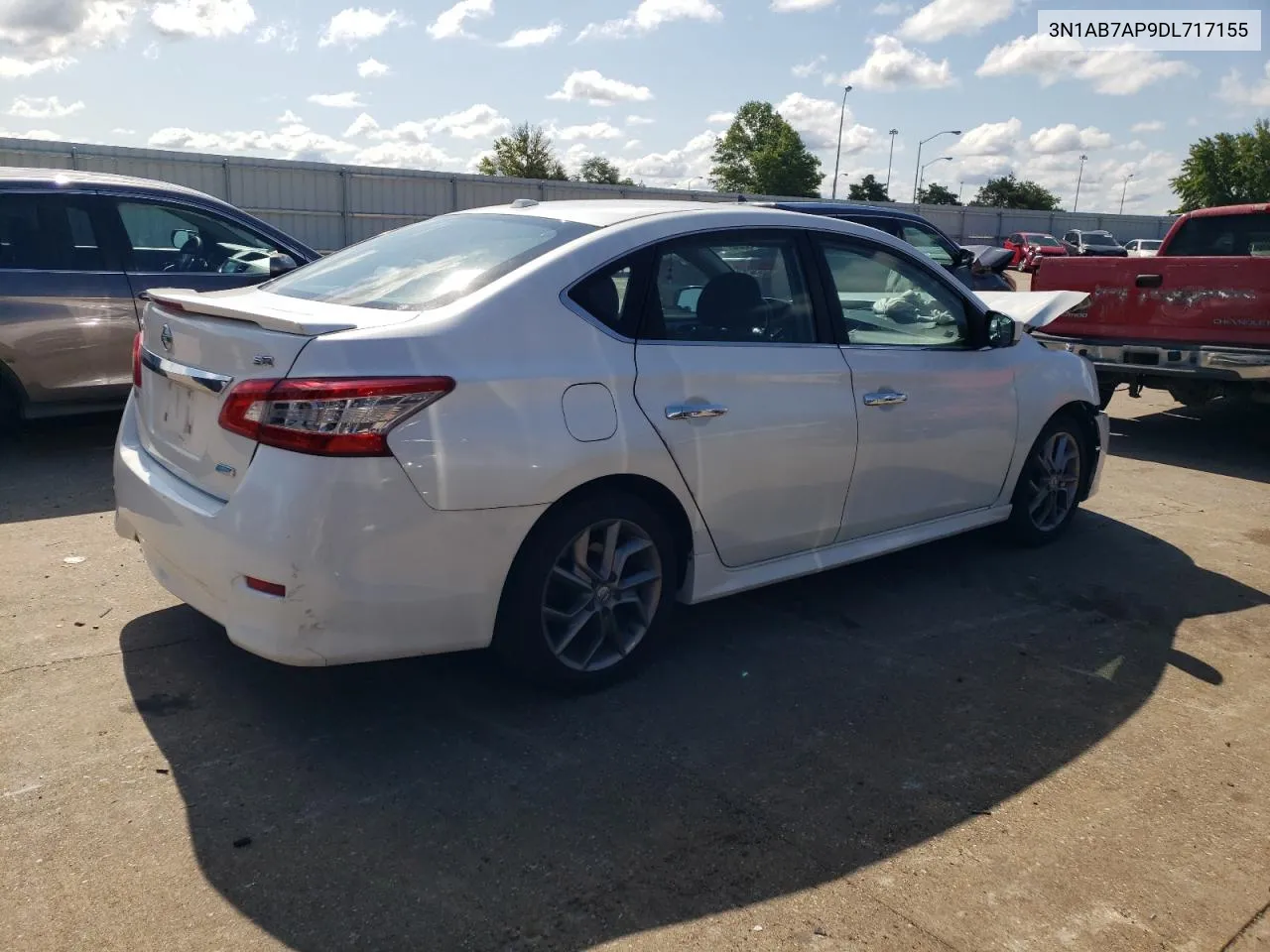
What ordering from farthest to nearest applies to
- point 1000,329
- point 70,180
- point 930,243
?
point 930,243 < point 70,180 < point 1000,329

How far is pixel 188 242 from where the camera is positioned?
711 centimetres

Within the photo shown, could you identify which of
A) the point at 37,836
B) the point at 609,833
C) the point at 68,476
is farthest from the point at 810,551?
the point at 68,476

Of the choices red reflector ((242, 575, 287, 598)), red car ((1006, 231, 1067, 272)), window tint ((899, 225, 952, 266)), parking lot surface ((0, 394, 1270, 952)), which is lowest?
parking lot surface ((0, 394, 1270, 952))

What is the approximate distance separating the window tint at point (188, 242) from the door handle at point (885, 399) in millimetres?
4567

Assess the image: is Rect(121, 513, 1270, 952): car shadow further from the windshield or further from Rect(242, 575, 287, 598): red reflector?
the windshield

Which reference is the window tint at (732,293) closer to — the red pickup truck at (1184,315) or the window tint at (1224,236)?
the red pickup truck at (1184,315)

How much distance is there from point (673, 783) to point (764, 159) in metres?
82.3

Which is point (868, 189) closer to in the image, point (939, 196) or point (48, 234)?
point (939, 196)

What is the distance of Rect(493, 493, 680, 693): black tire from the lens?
11.3 ft

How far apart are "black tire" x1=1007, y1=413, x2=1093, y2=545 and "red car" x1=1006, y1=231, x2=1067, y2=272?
32011mm

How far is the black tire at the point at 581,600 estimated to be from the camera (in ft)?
11.3

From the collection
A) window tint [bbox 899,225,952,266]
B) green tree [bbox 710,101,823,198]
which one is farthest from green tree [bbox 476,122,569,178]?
window tint [bbox 899,225,952,266]

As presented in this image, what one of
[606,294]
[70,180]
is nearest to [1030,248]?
[70,180]

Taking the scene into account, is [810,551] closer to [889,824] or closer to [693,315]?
[693,315]
